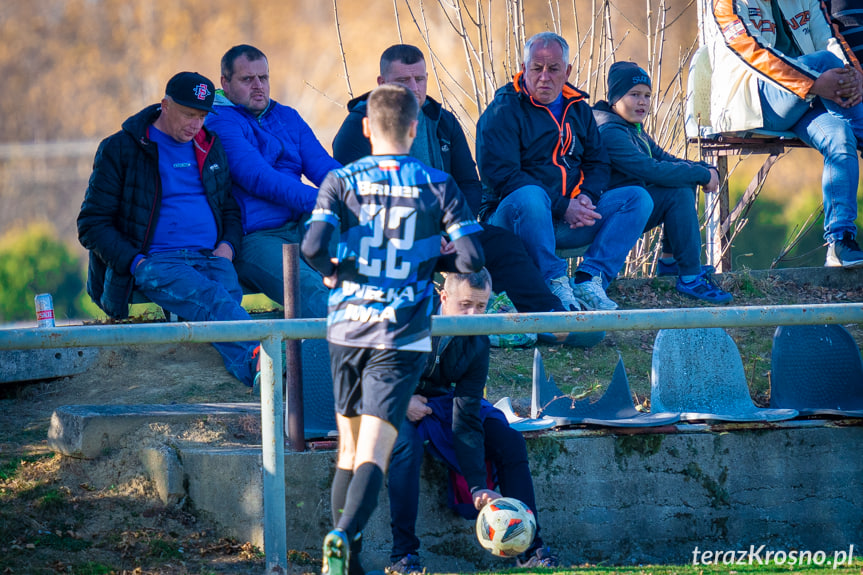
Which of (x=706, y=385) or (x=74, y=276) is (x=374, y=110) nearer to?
(x=706, y=385)

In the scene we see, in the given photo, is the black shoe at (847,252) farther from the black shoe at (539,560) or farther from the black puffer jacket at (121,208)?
the black puffer jacket at (121,208)

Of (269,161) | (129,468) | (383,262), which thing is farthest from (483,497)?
(269,161)

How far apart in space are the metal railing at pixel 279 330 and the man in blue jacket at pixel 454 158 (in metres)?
1.77

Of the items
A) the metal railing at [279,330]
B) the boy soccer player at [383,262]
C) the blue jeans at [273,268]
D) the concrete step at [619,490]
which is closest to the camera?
the boy soccer player at [383,262]

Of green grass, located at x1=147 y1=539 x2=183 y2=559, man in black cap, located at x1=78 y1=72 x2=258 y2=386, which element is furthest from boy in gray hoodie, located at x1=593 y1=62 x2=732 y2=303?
green grass, located at x1=147 y1=539 x2=183 y2=559

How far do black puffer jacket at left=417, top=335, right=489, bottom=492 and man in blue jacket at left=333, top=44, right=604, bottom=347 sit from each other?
1.59 metres

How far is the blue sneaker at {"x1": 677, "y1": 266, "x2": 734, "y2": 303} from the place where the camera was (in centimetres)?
612

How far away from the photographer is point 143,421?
14.1 ft

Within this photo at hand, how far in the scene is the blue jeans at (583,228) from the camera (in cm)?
548

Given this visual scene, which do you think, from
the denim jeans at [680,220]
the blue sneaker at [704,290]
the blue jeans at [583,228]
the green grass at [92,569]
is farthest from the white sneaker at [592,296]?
the green grass at [92,569]

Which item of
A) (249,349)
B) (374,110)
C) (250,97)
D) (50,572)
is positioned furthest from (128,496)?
(250,97)

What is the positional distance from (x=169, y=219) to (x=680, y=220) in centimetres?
301

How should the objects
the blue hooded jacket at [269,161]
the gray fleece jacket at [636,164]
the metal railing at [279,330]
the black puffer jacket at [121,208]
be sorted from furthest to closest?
A: 1. the gray fleece jacket at [636,164]
2. the blue hooded jacket at [269,161]
3. the black puffer jacket at [121,208]
4. the metal railing at [279,330]

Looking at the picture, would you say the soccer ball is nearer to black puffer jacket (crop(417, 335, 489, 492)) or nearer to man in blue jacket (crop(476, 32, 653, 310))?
black puffer jacket (crop(417, 335, 489, 492))
